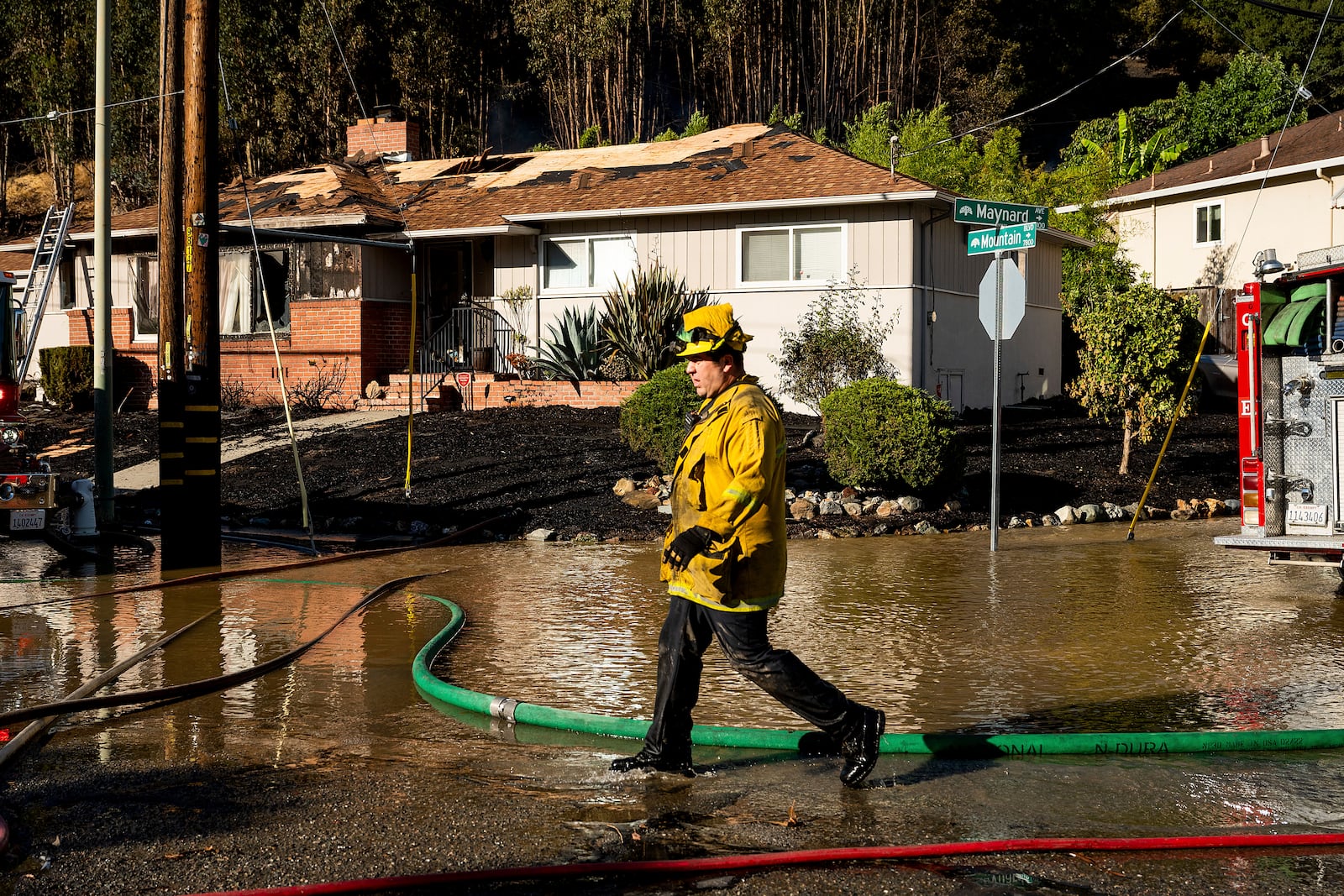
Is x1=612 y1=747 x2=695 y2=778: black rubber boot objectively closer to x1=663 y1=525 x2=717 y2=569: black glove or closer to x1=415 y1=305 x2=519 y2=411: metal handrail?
x1=663 y1=525 x2=717 y2=569: black glove

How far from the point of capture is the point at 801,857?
14.0 ft

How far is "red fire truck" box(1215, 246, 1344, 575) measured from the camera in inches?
392

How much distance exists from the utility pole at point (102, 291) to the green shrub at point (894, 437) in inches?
314

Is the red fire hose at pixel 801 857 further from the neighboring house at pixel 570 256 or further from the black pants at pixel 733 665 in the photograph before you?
the neighboring house at pixel 570 256

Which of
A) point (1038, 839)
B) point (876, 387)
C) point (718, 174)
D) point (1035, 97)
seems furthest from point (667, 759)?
point (1035, 97)

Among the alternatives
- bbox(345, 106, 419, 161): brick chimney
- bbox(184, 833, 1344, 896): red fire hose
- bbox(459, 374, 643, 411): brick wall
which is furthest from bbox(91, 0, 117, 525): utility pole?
bbox(345, 106, 419, 161): brick chimney

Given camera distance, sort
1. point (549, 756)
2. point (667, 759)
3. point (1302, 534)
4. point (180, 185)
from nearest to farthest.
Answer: point (667, 759)
point (549, 756)
point (1302, 534)
point (180, 185)

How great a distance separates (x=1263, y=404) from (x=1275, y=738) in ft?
18.0

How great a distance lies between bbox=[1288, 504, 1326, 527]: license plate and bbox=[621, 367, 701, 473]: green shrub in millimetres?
6539

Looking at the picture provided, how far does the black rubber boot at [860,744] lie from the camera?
16.8 ft

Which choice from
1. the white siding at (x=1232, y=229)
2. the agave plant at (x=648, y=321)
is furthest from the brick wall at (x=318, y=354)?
the white siding at (x=1232, y=229)

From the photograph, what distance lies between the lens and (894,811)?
15.9 feet

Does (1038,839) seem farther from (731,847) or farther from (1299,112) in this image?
(1299,112)

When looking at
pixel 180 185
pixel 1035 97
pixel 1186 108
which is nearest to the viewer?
pixel 180 185
